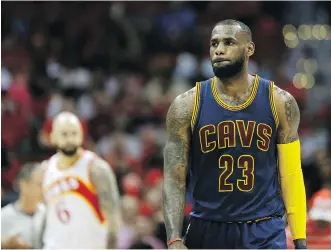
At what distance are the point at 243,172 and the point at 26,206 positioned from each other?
14.9 ft

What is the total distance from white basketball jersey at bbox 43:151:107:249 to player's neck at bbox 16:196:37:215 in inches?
23.6

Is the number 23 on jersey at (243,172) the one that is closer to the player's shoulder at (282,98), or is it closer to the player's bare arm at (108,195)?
the player's shoulder at (282,98)

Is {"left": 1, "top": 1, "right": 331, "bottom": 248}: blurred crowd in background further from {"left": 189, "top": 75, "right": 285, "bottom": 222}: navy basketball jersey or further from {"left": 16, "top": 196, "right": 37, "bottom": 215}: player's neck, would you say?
{"left": 189, "top": 75, "right": 285, "bottom": 222}: navy basketball jersey

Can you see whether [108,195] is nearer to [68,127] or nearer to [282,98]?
[68,127]

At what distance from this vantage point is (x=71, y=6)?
54.7 feet

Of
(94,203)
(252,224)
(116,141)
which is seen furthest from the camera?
(116,141)

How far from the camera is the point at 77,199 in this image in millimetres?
9320

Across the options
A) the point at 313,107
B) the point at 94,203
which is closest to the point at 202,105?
the point at 94,203

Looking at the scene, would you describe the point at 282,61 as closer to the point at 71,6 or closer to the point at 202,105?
the point at 71,6

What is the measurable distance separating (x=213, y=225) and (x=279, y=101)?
3.06 ft

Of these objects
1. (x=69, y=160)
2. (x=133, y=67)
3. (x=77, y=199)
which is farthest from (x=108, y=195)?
(x=133, y=67)

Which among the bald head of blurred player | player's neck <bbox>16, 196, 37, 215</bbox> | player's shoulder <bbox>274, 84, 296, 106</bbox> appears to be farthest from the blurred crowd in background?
player's shoulder <bbox>274, 84, 296, 106</bbox>

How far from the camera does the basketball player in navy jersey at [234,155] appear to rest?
597 cm

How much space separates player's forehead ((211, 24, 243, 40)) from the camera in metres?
5.92
